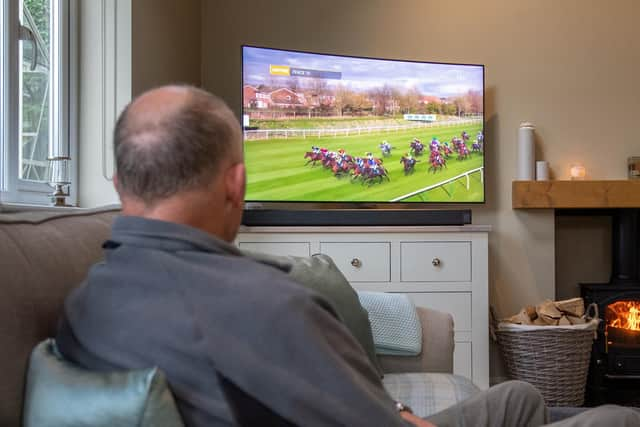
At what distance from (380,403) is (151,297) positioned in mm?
332

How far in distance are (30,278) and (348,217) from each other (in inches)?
81.4

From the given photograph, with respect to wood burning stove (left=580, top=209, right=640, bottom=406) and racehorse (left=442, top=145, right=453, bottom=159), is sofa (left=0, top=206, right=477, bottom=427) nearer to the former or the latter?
racehorse (left=442, top=145, right=453, bottom=159)

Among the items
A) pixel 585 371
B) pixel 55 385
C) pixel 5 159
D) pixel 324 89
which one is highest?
pixel 324 89

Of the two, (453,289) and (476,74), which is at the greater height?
(476,74)

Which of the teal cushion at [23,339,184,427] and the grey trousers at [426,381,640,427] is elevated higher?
the teal cushion at [23,339,184,427]

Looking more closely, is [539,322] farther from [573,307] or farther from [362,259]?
[362,259]

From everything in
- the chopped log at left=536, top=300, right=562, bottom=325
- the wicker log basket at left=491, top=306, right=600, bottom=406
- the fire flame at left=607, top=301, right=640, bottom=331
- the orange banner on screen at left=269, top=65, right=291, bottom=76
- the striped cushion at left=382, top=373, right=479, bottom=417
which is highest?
the orange banner on screen at left=269, top=65, right=291, bottom=76

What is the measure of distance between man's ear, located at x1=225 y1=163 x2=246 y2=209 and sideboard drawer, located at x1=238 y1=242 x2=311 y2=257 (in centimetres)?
199

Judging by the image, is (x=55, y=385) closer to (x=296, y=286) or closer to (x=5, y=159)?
(x=296, y=286)

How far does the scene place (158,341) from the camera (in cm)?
81

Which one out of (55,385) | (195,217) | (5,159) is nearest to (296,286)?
(195,217)

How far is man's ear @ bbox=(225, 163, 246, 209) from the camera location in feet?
3.02

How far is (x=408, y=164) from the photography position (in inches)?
132

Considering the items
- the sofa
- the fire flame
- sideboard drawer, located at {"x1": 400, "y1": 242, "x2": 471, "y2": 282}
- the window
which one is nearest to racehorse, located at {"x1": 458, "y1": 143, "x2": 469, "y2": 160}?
sideboard drawer, located at {"x1": 400, "y1": 242, "x2": 471, "y2": 282}
